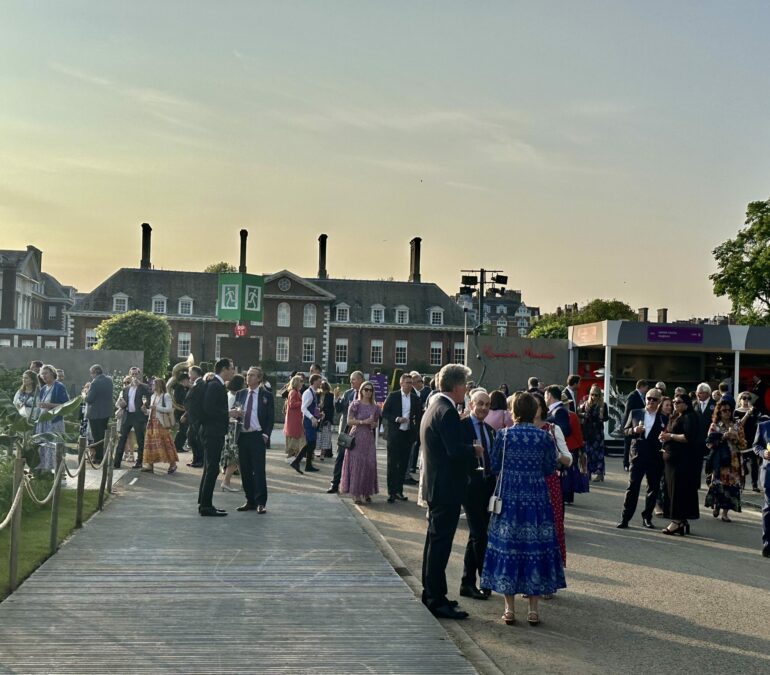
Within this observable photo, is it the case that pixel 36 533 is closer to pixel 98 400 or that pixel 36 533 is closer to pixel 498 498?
pixel 498 498

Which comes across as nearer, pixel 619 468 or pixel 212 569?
pixel 212 569

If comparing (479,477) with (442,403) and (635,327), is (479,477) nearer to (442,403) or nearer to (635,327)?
(442,403)

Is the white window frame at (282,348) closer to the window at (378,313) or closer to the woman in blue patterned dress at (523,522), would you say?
the window at (378,313)

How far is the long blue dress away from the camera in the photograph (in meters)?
7.35

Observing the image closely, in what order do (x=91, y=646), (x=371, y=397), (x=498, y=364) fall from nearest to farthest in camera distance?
(x=91, y=646) < (x=371, y=397) < (x=498, y=364)

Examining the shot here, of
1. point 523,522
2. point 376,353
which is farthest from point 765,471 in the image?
point 376,353

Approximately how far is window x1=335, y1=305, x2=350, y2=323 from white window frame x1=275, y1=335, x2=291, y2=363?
559cm

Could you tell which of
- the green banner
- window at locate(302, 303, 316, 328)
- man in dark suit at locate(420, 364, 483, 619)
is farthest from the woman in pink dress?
window at locate(302, 303, 316, 328)

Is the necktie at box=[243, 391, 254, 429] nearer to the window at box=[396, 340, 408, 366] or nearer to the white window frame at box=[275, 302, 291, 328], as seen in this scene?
the white window frame at box=[275, 302, 291, 328]

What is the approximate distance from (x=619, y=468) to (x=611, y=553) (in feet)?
41.6

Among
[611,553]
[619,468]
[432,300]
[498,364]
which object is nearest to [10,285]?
[432,300]

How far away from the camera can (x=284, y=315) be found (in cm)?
8319

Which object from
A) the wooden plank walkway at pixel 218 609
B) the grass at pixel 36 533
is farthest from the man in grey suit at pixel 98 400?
the wooden plank walkway at pixel 218 609

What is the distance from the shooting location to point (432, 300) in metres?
89.9
